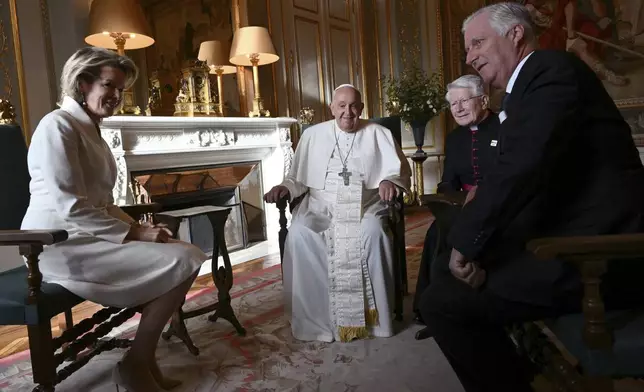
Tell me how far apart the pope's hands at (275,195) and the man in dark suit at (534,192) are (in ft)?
4.81

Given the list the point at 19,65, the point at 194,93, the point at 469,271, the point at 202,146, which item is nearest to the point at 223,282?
the point at 469,271

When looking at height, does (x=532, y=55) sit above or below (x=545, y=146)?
above

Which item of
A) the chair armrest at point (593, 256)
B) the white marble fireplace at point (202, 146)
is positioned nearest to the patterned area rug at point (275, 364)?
the chair armrest at point (593, 256)

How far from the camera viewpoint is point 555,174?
137cm

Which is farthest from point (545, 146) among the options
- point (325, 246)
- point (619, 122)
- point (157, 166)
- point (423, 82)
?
point (423, 82)

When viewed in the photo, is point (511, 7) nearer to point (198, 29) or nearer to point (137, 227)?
point (137, 227)

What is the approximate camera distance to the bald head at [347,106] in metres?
2.87

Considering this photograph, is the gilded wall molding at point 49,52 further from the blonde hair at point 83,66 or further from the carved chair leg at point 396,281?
the carved chair leg at point 396,281

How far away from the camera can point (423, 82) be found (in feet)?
22.0

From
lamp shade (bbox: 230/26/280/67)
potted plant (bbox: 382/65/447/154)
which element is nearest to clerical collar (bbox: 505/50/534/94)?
lamp shade (bbox: 230/26/280/67)

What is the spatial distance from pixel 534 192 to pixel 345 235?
137 cm

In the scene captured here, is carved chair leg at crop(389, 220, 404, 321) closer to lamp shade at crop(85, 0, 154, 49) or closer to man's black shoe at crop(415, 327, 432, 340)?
man's black shoe at crop(415, 327, 432, 340)

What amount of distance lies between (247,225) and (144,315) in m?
3.07

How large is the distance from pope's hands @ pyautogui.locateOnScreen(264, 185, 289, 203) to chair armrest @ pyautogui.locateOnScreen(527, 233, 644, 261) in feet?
5.96
